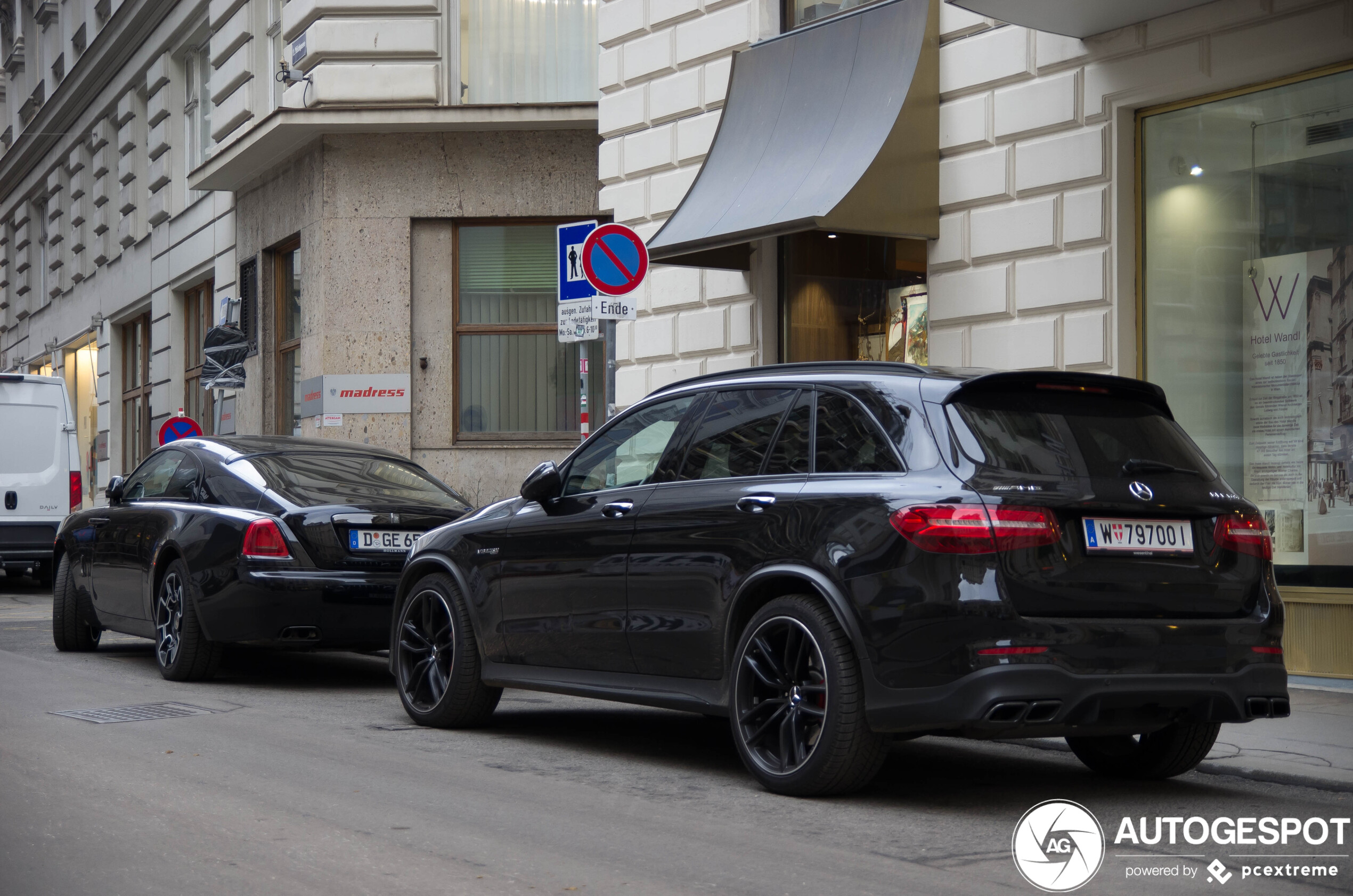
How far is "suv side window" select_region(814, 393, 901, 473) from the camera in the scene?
580cm

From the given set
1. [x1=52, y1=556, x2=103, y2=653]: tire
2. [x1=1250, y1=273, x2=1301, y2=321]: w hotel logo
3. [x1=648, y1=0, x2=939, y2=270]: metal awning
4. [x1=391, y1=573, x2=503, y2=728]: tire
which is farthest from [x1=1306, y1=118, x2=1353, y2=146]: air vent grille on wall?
[x1=52, y1=556, x2=103, y2=653]: tire

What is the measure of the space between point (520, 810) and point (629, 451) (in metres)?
1.86

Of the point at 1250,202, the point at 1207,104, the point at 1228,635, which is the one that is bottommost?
the point at 1228,635

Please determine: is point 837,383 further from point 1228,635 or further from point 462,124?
point 462,124

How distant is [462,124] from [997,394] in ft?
46.5

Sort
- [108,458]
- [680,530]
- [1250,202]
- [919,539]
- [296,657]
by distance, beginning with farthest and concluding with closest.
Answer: [108,458], [296,657], [1250,202], [680,530], [919,539]

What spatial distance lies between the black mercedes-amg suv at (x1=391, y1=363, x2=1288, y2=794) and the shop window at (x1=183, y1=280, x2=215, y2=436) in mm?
20173

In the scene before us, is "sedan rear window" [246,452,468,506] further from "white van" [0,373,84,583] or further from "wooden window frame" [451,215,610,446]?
"white van" [0,373,84,583]

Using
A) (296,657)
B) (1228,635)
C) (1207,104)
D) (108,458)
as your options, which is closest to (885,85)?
(1207,104)

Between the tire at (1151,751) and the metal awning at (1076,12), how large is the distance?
5.33 metres

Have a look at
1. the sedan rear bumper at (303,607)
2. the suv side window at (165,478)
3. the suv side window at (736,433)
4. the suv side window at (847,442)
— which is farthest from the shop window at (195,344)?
the suv side window at (847,442)

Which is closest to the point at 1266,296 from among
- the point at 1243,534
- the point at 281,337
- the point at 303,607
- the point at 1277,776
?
the point at 1277,776

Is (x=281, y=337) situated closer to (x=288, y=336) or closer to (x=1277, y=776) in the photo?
(x=288, y=336)

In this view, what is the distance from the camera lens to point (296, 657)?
11.3m
